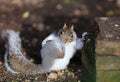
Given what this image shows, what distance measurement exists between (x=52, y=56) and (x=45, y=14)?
3289 millimetres

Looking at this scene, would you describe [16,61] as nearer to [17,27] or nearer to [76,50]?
[76,50]

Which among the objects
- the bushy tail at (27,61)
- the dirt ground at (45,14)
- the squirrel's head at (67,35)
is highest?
the dirt ground at (45,14)

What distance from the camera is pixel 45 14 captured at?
8930 mm

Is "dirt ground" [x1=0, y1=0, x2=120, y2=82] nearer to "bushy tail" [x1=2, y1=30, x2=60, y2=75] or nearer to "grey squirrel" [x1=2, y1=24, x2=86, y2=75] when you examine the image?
"bushy tail" [x1=2, y1=30, x2=60, y2=75]

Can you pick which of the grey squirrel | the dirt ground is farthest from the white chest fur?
the dirt ground

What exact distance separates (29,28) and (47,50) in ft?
8.88

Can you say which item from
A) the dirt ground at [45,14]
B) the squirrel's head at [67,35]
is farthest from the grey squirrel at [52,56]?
the dirt ground at [45,14]

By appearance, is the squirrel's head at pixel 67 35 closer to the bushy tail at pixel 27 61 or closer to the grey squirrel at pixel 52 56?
the grey squirrel at pixel 52 56

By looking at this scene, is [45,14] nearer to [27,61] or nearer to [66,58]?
[27,61]

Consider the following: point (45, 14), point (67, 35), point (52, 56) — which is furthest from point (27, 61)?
point (45, 14)

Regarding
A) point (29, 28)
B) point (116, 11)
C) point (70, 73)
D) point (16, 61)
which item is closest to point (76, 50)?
point (70, 73)

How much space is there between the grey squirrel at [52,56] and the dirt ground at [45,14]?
1.45m

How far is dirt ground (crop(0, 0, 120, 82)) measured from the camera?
8156 millimetres

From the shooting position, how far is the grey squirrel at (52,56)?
5691 mm
